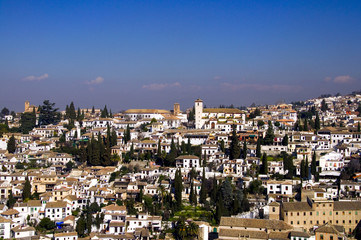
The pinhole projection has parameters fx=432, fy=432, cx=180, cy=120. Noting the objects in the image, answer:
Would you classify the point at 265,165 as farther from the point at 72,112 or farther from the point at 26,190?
the point at 72,112

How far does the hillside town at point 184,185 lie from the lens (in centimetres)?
2738

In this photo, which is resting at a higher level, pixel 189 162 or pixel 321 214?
pixel 189 162

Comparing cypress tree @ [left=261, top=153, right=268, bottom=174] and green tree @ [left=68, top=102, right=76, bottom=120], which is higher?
green tree @ [left=68, top=102, right=76, bottom=120]

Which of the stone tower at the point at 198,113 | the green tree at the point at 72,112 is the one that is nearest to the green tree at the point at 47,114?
the green tree at the point at 72,112

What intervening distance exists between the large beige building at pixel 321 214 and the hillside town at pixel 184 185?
0.21ft

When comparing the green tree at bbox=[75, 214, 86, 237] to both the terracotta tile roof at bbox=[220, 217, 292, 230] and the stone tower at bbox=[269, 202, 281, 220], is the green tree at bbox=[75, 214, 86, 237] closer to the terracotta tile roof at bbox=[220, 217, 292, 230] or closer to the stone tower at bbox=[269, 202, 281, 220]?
the terracotta tile roof at bbox=[220, 217, 292, 230]

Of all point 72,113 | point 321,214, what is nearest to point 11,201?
point 321,214

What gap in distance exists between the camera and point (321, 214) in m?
27.4

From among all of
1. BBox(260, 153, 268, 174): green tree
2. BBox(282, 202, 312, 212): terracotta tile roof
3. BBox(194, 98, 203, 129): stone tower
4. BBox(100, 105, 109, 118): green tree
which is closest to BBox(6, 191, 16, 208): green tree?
BBox(260, 153, 268, 174): green tree

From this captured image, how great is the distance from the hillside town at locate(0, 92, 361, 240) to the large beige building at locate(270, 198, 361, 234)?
0.06 meters

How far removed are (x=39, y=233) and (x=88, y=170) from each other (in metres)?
9.32

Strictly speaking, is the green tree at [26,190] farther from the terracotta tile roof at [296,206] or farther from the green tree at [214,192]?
the terracotta tile roof at [296,206]

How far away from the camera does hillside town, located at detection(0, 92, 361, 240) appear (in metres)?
27.4

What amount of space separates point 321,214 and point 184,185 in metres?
10.4
